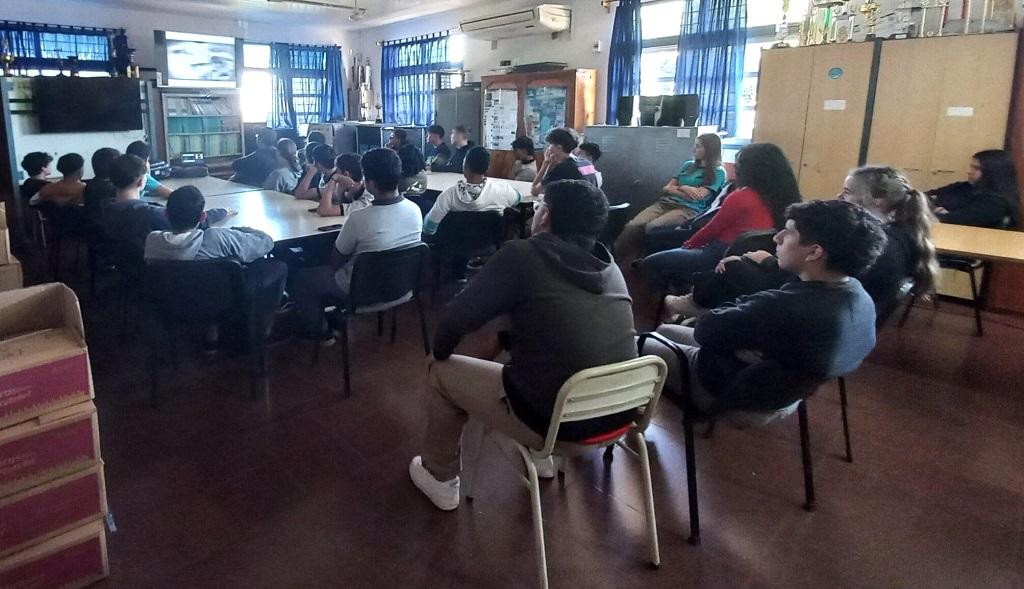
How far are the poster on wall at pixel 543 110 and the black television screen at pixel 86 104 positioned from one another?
503 centimetres

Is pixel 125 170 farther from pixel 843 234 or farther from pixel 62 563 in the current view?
pixel 843 234

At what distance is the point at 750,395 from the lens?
183 centimetres

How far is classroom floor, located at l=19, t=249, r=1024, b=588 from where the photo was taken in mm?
1865

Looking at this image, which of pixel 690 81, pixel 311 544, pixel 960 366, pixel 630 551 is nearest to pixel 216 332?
pixel 311 544

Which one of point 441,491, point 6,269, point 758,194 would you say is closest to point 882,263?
point 758,194

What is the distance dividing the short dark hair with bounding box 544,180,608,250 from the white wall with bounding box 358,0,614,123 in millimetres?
5705

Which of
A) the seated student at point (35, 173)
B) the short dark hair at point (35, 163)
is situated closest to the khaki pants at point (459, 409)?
the seated student at point (35, 173)

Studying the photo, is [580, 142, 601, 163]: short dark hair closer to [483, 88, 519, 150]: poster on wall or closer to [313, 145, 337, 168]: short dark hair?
[483, 88, 519, 150]: poster on wall

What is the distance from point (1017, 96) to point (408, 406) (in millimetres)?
4347

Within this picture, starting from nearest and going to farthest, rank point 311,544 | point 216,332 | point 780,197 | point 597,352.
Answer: point 597,352
point 311,544
point 780,197
point 216,332

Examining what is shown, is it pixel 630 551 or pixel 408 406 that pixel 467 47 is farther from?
pixel 630 551

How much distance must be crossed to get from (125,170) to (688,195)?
367 cm

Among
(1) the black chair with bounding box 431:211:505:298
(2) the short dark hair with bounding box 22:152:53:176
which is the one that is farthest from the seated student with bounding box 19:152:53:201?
(1) the black chair with bounding box 431:211:505:298

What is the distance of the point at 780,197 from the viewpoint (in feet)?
10.3
